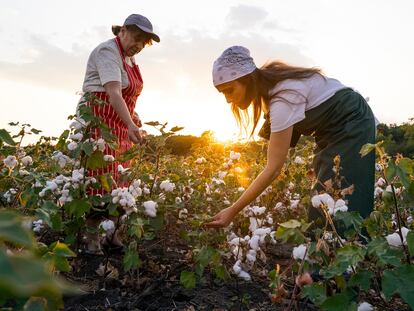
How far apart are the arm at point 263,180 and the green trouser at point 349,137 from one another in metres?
0.39

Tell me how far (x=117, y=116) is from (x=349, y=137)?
1419 millimetres

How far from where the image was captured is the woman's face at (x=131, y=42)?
123 inches

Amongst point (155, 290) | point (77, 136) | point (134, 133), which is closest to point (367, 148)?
point (155, 290)

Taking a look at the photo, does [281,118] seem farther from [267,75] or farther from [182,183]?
[182,183]

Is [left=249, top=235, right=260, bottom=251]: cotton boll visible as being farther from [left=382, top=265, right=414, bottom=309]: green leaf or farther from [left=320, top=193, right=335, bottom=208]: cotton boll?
[left=382, top=265, right=414, bottom=309]: green leaf

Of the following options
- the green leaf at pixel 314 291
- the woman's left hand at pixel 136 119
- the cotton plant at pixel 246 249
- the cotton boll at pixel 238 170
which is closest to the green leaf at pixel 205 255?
the cotton plant at pixel 246 249

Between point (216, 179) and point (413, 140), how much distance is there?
39.8ft

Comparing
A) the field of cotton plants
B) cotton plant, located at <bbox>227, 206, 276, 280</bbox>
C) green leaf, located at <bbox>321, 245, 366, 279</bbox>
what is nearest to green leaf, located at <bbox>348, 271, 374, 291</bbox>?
the field of cotton plants

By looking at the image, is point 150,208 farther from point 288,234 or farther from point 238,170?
point 238,170

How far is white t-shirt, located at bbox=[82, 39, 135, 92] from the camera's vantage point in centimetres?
304

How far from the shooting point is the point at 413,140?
46.8ft

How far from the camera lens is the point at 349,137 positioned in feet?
8.93

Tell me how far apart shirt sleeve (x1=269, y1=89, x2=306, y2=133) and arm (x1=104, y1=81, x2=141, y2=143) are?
850 millimetres

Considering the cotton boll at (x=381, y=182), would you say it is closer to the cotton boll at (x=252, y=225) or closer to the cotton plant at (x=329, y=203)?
the cotton boll at (x=252, y=225)
